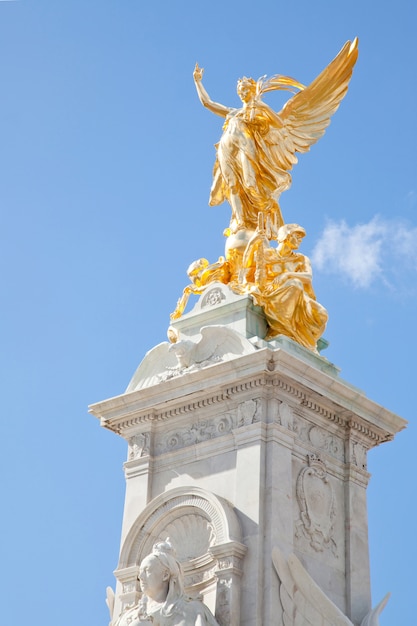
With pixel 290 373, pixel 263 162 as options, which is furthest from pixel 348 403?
pixel 263 162

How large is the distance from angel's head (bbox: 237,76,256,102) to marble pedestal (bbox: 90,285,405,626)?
10.0 feet

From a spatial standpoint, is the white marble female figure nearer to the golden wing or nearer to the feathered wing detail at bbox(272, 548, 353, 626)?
→ the feathered wing detail at bbox(272, 548, 353, 626)

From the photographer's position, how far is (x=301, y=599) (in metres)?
16.9

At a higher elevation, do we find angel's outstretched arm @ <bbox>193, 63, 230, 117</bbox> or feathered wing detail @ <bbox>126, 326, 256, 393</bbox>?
angel's outstretched arm @ <bbox>193, 63, 230, 117</bbox>

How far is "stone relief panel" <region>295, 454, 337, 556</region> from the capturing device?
1762 cm

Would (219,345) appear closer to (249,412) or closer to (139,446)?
(249,412)

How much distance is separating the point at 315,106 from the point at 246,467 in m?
6.20

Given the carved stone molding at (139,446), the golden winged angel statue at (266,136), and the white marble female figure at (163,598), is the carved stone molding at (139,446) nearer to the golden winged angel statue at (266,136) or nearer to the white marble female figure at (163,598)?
the white marble female figure at (163,598)

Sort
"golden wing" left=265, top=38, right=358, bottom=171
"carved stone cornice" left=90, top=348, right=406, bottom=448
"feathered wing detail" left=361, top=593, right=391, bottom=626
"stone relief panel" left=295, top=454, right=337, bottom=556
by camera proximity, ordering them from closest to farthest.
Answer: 1. "feathered wing detail" left=361, top=593, right=391, bottom=626
2. "stone relief panel" left=295, top=454, right=337, bottom=556
3. "carved stone cornice" left=90, top=348, right=406, bottom=448
4. "golden wing" left=265, top=38, right=358, bottom=171

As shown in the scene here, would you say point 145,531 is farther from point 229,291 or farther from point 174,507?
point 229,291

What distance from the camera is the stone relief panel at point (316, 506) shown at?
17625 millimetres

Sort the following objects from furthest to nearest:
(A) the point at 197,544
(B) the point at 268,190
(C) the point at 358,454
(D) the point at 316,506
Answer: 1. (B) the point at 268,190
2. (C) the point at 358,454
3. (D) the point at 316,506
4. (A) the point at 197,544

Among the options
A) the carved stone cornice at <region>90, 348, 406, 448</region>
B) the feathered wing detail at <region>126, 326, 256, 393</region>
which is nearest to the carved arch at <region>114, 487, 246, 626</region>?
the carved stone cornice at <region>90, 348, 406, 448</region>

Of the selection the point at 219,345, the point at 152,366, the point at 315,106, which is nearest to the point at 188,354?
the point at 219,345
